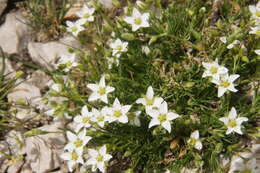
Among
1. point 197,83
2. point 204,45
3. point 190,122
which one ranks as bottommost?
point 190,122

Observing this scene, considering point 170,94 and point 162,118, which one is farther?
point 170,94

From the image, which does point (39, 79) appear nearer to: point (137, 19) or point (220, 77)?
point (137, 19)

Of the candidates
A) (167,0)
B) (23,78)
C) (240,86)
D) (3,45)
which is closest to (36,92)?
(23,78)

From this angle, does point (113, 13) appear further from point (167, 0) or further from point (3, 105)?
point (3, 105)

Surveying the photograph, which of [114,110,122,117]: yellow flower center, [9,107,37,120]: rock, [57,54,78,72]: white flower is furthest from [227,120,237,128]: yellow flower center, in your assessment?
[9,107,37,120]: rock

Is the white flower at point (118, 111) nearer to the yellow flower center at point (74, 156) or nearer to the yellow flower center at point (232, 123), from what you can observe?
the yellow flower center at point (74, 156)

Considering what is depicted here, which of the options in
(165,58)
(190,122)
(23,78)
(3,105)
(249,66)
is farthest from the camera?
(23,78)

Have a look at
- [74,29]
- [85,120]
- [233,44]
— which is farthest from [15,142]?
[233,44]

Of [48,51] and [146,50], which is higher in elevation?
[146,50]

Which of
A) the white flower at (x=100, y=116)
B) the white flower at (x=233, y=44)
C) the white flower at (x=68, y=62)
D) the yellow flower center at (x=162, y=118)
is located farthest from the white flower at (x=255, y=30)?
the white flower at (x=68, y=62)
